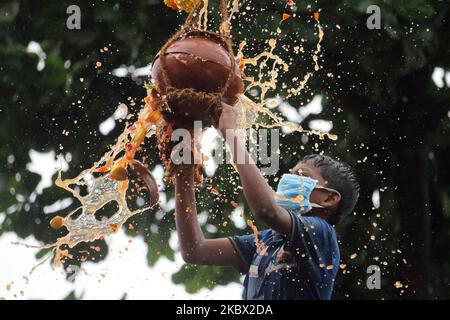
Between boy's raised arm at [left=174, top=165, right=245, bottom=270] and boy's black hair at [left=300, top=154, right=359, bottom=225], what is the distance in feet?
1.82

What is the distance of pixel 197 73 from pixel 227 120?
9.7 inches

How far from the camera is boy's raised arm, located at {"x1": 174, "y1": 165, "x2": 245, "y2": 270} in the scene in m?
3.93

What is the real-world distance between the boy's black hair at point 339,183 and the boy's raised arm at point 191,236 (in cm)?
56

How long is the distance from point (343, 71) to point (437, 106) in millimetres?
710

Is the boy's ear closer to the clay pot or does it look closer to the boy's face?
the boy's face

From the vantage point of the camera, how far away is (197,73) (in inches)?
141

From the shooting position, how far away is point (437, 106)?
5719 mm

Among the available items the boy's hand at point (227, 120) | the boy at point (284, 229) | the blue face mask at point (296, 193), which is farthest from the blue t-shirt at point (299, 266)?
the boy's hand at point (227, 120)


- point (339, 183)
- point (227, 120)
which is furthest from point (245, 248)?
point (227, 120)

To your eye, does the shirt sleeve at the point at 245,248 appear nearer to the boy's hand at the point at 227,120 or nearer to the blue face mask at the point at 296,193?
the blue face mask at the point at 296,193

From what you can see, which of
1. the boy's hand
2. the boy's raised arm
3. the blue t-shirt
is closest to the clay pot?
the boy's hand

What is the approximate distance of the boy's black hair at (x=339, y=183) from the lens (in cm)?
416
